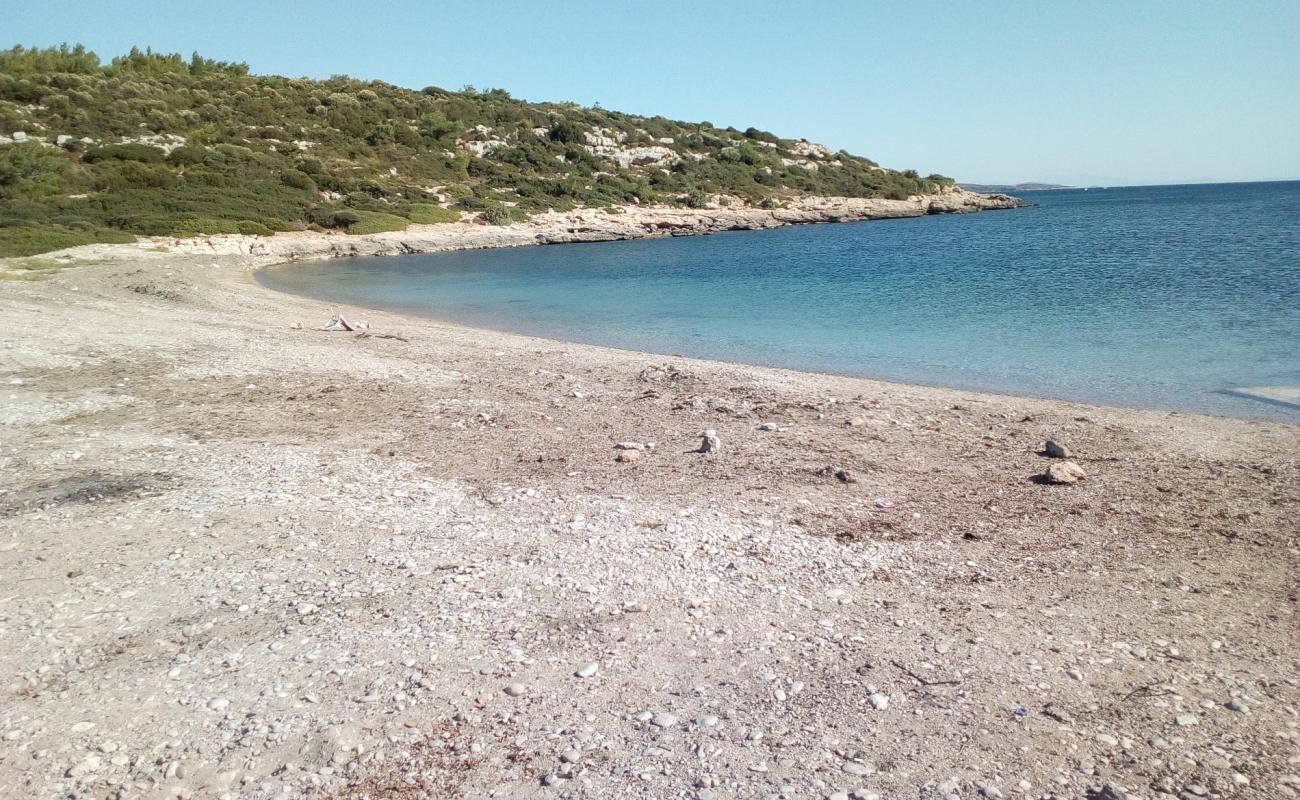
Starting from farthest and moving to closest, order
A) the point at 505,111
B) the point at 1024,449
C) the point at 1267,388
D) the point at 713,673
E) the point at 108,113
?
the point at 505,111 → the point at 108,113 → the point at 1267,388 → the point at 1024,449 → the point at 713,673

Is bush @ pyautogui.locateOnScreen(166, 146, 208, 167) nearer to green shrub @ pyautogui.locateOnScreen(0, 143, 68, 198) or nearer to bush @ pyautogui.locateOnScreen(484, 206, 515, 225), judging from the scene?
green shrub @ pyautogui.locateOnScreen(0, 143, 68, 198)

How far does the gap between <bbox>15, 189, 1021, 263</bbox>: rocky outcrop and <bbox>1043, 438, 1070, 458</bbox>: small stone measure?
114 ft

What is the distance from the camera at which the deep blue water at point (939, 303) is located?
15.2m

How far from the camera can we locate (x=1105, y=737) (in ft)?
13.2

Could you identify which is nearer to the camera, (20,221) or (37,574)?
(37,574)

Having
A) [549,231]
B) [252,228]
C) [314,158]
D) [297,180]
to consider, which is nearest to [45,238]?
[252,228]

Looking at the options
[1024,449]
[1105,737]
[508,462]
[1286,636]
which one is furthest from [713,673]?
[1024,449]

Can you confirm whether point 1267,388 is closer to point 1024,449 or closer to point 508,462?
point 1024,449

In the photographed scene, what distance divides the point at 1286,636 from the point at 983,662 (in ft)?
6.74

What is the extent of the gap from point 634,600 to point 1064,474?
192 inches

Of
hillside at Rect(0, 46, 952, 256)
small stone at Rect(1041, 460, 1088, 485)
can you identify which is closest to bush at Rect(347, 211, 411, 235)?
hillside at Rect(0, 46, 952, 256)

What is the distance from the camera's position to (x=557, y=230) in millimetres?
58156

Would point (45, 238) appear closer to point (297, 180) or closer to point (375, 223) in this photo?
point (375, 223)

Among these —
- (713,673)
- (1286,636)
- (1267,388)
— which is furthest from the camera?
(1267,388)
